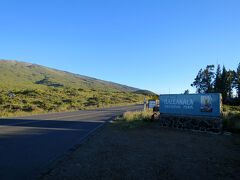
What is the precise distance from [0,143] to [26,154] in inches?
87.6

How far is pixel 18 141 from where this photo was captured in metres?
7.01

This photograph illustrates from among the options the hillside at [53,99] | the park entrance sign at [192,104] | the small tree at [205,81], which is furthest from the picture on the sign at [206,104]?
the small tree at [205,81]

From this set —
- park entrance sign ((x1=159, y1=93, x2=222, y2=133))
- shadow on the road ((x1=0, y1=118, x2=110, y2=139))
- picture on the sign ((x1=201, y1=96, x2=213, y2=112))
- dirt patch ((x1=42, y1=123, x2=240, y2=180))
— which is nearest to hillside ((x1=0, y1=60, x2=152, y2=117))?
shadow on the road ((x1=0, y1=118, x2=110, y2=139))

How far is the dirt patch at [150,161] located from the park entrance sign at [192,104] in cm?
315

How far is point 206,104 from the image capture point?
32.8ft

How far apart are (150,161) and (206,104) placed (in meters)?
6.95

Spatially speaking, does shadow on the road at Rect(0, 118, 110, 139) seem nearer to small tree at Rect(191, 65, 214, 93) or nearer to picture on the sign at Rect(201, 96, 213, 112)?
picture on the sign at Rect(201, 96, 213, 112)

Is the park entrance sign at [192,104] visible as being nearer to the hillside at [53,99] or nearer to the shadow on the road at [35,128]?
the shadow on the road at [35,128]

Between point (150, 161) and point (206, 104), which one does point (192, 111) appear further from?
point (150, 161)

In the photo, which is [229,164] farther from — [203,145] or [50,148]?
[50,148]

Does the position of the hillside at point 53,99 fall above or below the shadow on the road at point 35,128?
above

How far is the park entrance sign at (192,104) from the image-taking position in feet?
31.6

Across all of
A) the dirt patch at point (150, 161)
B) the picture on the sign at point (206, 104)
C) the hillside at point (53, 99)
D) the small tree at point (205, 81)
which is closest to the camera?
the dirt patch at point (150, 161)

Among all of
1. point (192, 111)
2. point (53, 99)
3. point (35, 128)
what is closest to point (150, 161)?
point (192, 111)
